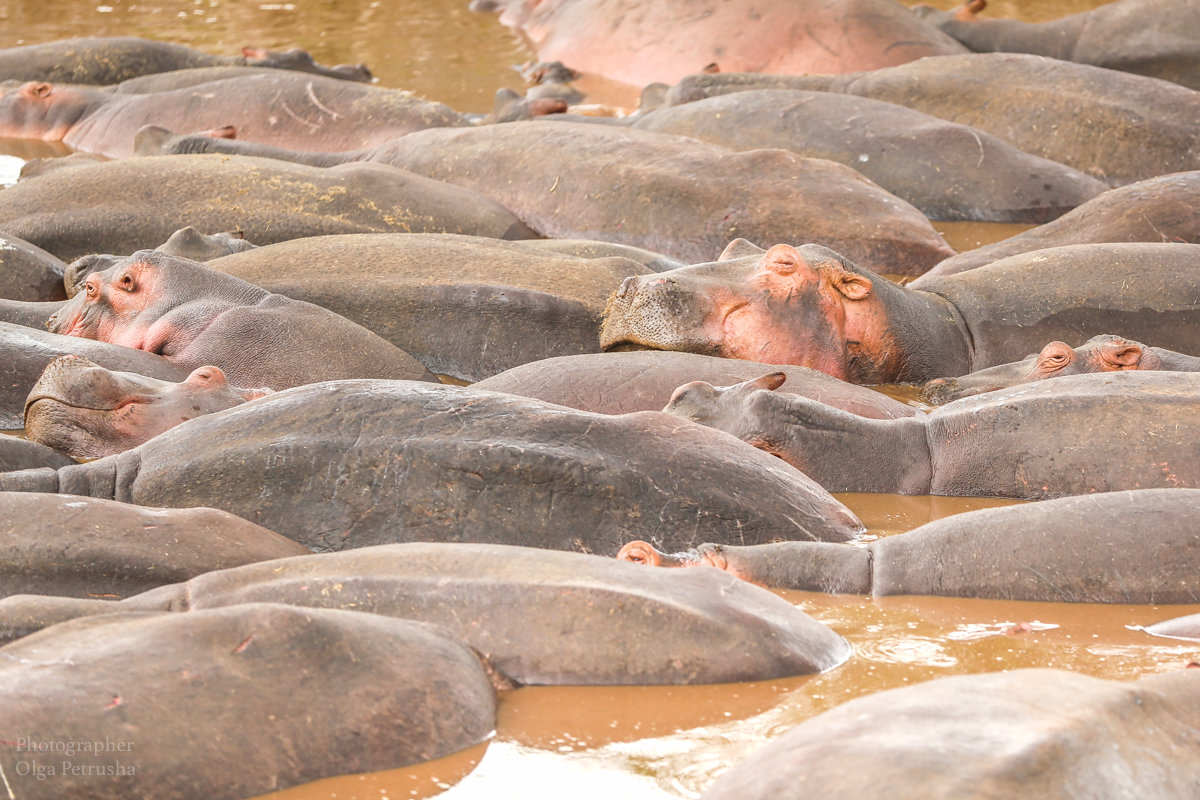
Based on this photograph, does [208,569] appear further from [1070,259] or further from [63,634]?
[1070,259]

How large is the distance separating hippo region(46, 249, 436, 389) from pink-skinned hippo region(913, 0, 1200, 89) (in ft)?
22.4

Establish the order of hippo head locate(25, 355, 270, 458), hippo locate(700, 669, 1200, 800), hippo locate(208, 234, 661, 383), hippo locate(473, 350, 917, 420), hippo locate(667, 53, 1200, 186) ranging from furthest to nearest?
hippo locate(667, 53, 1200, 186)
hippo locate(208, 234, 661, 383)
hippo locate(473, 350, 917, 420)
hippo head locate(25, 355, 270, 458)
hippo locate(700, 669, 1200, 800)

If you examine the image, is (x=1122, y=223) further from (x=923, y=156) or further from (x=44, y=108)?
(x=44, y=108)

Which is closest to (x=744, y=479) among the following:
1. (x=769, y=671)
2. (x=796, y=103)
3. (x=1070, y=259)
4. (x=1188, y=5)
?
(x=769, y=671)

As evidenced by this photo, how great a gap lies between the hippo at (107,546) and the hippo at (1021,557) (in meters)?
0.93

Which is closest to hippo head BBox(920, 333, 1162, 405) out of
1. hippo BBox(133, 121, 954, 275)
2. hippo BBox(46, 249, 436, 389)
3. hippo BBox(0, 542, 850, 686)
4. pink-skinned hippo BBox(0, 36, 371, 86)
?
hippo BBox(133, 121, 954, 275)

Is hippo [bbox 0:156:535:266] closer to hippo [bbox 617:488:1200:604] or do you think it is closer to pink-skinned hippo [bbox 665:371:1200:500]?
pink-skinned hippo [bbox 665:371:1200:500]

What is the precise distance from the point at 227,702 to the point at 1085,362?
356 centimetres

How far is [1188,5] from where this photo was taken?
1052 centimetres

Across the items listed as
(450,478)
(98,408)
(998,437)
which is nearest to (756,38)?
(998,437)

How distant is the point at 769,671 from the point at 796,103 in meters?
6.01

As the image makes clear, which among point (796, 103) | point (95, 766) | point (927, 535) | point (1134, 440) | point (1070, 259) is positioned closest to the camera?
point (95, 766)

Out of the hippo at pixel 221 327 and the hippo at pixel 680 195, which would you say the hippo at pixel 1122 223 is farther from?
the hippo at pixel 221 327

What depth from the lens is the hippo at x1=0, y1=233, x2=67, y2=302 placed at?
652cm
